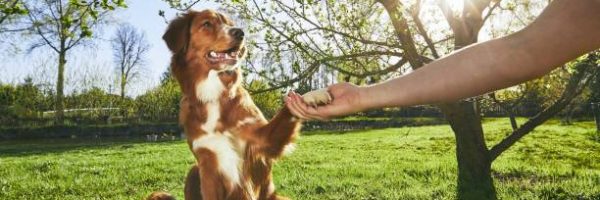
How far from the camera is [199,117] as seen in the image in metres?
3.29

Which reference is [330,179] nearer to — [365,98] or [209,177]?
[209,177]

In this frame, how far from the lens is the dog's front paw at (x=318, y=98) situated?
5.99 feet

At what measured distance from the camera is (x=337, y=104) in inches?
71.2

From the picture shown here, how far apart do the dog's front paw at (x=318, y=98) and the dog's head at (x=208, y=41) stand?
5.39 ft

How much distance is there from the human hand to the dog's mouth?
5.32 feet

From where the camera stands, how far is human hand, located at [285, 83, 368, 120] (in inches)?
68.5

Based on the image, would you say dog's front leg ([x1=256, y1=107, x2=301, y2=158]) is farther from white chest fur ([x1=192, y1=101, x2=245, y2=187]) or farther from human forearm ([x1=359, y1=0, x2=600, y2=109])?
human forearm ([x1=359, y1=0, x2=600, y2=109])

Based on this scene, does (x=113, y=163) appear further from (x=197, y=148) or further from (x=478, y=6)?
(x=197, y=148)

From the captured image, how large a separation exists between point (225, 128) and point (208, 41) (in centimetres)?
60

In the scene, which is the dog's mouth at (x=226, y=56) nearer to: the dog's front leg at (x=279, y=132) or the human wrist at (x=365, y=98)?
the dog's front leg at (x=279, y=132)

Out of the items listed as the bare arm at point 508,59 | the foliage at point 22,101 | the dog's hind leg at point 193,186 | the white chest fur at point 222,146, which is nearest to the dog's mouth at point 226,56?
the white chest fur at point 222,146

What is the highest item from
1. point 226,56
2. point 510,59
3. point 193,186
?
point 226,56

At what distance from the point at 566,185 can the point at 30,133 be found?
32118 millimetres

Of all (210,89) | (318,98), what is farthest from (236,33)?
(318,98)
